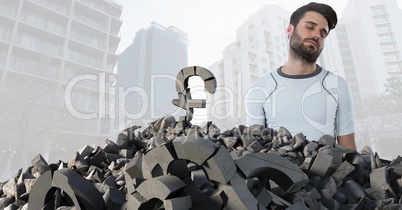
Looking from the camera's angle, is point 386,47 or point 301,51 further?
point 386,47

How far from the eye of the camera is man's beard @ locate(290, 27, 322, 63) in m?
1.92

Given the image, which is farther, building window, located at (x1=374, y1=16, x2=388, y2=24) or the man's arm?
building window, located at (x1=374, y1=16, x2=388, y2=24)

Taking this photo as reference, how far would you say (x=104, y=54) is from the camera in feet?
91.1

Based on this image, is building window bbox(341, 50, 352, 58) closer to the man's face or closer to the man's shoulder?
the man's shoulder

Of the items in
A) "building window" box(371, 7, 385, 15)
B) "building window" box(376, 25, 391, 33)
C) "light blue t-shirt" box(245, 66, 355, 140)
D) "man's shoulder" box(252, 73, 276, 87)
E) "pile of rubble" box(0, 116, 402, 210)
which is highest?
"building window" box(371, 7, 385, 15)

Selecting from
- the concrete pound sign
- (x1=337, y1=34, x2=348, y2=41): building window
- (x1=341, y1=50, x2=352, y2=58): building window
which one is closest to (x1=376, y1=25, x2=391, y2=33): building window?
(x1=337, y1=34, x2=348, y2=41): building window

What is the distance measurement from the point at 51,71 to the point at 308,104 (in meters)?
25.5

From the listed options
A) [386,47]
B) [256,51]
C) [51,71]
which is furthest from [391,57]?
[51,71]

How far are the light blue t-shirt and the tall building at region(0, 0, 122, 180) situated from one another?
13497 millimetres

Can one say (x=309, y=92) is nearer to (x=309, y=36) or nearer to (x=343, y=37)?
(x=309, y=36)

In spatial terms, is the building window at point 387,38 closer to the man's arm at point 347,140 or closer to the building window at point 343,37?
the building window at point 343,37

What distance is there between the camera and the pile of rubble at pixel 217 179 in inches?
21.7

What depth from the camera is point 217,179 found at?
550 millimetres

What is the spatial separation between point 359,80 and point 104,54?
3815 cm
